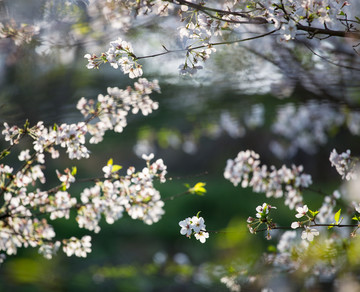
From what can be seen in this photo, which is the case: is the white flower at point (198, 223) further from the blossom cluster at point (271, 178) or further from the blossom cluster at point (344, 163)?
the blossom cluster at point (271, 178)

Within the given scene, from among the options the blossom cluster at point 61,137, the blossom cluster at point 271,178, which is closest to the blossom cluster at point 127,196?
the blossom cluster at point 61,137

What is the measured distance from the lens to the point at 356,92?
2820 millimetres

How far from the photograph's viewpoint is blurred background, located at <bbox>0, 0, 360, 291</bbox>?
2.51m

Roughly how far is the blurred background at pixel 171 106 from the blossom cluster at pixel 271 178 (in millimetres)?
442

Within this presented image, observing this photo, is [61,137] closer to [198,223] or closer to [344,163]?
[198,223]

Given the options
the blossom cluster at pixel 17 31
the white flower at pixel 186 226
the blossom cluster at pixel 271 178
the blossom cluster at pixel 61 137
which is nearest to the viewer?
the white flower at pixel 186 226

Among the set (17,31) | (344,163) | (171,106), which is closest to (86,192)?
(17,31)

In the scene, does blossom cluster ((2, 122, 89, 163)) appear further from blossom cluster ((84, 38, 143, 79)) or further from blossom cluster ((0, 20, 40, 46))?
blossom cluster ((0, 20, 40, 46))

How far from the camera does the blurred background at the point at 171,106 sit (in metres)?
2.51

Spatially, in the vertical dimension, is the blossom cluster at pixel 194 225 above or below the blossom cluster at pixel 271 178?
above

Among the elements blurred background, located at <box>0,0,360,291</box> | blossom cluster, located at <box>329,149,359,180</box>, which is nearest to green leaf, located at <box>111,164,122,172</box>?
blurred background, located at <box>0,0,360,291</box>

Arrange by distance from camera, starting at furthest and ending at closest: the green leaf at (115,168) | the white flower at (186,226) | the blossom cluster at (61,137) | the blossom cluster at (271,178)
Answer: the blossom cluster at (271,178), the green leaf at (115,168), the blossom cluster at (61,137), the white flower at (186,226)

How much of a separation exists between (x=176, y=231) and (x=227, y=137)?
3.39 m

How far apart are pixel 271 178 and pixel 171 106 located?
2572mm
